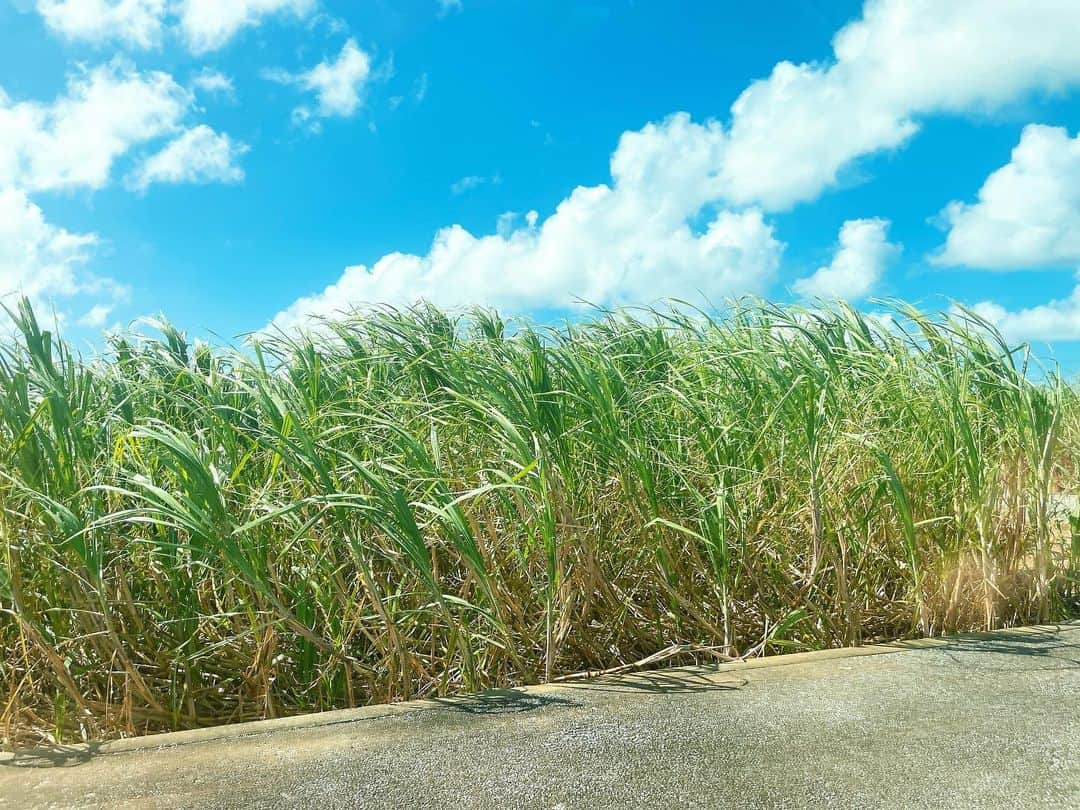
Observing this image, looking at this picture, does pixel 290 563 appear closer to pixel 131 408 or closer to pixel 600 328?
pixel 131 408

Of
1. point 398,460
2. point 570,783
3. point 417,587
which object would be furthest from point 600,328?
point 570,783

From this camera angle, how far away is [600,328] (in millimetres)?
3971

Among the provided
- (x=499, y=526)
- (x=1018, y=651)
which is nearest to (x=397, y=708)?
(x=499, y=526)

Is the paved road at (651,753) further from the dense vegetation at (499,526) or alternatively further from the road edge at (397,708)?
the dense vegetation at (499,526)

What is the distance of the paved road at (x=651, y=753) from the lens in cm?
173

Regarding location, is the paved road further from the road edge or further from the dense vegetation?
the dense vegetation

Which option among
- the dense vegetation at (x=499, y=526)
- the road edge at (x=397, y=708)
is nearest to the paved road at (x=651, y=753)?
the road edge at (x=397, y=708)

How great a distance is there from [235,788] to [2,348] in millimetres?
1475

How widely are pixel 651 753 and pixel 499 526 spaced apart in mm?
845

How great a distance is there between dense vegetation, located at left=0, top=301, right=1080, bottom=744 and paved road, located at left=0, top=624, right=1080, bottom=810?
0.23 meters

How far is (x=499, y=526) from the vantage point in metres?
2.54

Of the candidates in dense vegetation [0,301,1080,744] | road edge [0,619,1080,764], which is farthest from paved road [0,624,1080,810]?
dense vegetation [0,301,1080,744]

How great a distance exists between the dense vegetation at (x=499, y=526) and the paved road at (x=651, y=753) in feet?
0.74

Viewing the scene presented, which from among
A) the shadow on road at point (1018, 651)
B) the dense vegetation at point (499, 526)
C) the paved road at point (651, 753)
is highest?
the dense vegetation at point (499, 526)
